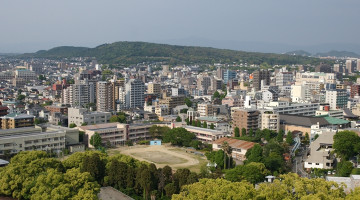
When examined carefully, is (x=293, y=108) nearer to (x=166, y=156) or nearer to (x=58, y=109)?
(x=166, y=156)

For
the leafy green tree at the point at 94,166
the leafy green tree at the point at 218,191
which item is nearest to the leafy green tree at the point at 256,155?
the leafy green tree at the point at 94,166

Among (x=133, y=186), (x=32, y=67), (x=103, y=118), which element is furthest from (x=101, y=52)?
(x=133, y=186)

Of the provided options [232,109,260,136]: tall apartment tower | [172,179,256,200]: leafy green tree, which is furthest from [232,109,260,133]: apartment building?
[172,179,256,200]: leafy green tree

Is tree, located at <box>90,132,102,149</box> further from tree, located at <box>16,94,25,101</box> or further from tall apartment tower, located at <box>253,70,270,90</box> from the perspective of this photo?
tall apartment tower, located at <box>253,70,270,90</box>

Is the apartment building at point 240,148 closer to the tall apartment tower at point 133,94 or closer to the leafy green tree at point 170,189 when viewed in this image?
the leafy green tree at point 170,189

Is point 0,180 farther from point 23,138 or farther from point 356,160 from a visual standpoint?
point 356,160
